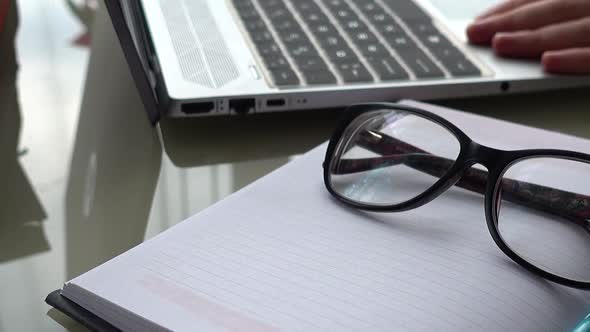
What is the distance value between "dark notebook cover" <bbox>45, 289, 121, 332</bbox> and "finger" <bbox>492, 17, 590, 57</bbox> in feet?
1.51

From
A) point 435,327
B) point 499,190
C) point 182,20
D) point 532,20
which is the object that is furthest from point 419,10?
point 435,327

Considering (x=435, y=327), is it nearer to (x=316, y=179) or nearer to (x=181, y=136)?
(x=316, y=179)

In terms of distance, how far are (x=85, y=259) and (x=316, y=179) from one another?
16 cm

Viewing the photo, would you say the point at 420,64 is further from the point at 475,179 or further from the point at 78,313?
the point at 78,313

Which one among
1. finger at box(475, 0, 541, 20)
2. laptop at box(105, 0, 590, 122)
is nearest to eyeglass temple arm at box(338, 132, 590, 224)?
laptop at box(105, 0, 590, 122)

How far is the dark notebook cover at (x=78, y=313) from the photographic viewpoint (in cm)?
34

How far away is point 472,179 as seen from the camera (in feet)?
1.43

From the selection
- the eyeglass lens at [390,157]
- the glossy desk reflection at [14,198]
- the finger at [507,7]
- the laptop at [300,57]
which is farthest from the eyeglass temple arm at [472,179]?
the finger at [507,7]

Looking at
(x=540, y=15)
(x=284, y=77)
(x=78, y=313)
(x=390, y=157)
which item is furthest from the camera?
(x=540, y=15)

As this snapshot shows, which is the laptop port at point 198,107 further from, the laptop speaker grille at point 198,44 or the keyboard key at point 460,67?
the keyboard key at point 460,67

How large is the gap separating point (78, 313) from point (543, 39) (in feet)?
1.64

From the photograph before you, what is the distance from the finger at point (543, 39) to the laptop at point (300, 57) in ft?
0.04

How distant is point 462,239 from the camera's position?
39cm

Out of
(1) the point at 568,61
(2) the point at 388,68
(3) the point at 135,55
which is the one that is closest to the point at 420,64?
(2) the point at 388,68
